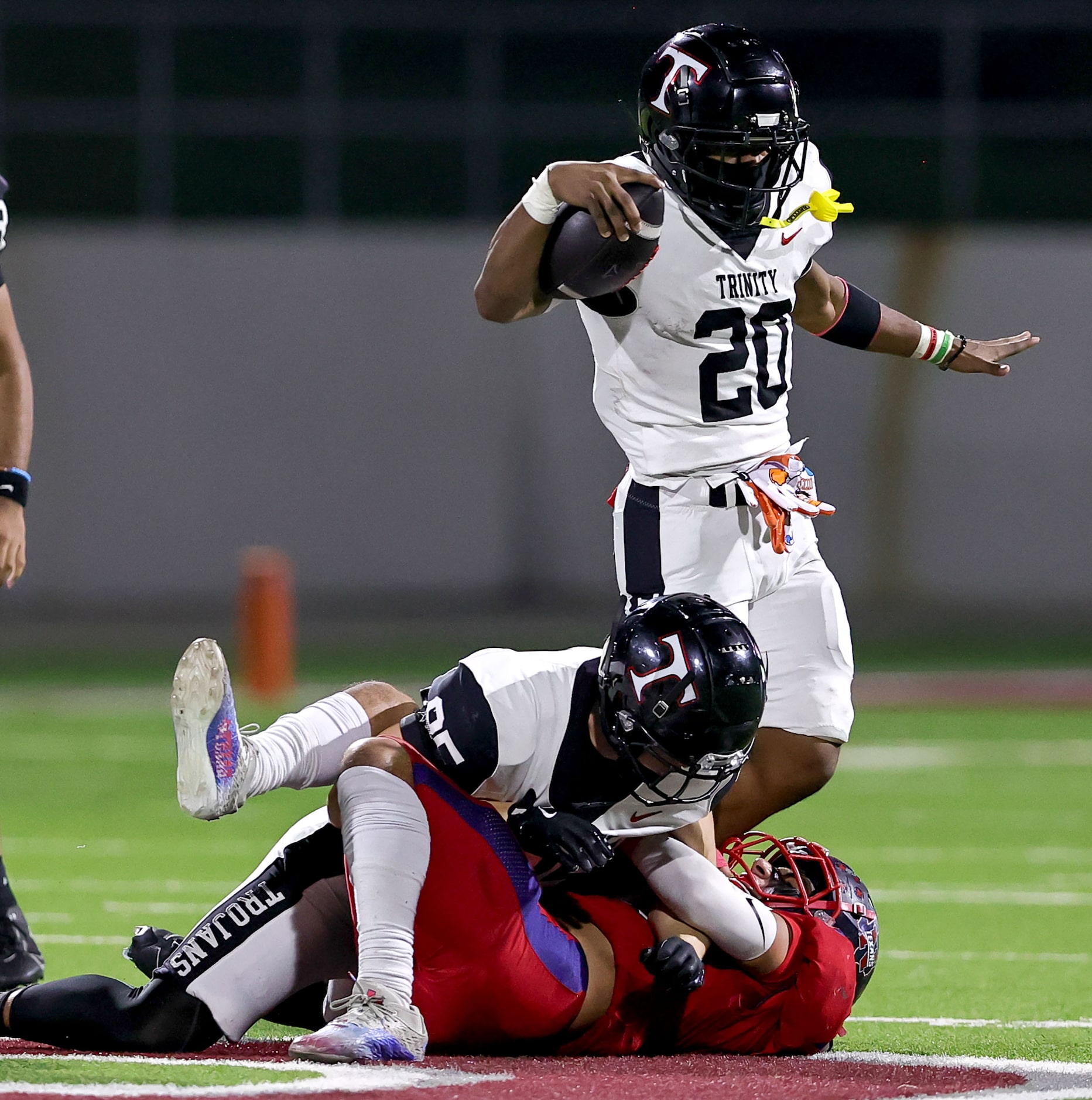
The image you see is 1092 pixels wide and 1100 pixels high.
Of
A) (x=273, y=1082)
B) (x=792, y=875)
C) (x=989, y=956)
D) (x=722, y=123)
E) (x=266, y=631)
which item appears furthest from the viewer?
(x=266, y=631)

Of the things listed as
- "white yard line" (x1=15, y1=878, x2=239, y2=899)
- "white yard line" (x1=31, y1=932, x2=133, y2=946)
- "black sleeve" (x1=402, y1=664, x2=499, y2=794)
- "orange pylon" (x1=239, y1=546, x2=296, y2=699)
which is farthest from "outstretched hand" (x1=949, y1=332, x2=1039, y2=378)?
"orange pylon" (x1=239, y1=546, x2=296, y2=699)

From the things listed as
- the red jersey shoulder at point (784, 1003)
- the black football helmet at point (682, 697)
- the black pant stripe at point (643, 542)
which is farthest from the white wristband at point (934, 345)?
the red jersey shoulder at point (784, 1003)

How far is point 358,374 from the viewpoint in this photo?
19312 mm

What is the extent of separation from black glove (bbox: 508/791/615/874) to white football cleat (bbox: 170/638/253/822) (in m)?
0.57

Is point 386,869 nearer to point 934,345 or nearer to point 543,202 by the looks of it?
point 543,202

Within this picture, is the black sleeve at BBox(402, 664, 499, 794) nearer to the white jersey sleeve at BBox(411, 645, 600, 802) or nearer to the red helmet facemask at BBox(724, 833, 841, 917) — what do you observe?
the white jersey sleeve at BBox(411, 645, 600, 802)

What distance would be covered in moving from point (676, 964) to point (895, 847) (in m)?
4.22

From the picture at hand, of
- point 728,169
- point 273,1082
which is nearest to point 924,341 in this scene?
point 728,169

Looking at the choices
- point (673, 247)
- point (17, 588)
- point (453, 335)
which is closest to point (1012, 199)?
point (453, 335)

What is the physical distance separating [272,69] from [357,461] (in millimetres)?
4108

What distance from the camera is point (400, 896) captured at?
3.81 meters

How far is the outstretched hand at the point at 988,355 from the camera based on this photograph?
535 centimetres

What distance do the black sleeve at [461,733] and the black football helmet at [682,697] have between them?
Result: 0.24m

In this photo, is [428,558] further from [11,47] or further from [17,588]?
[11,47]
